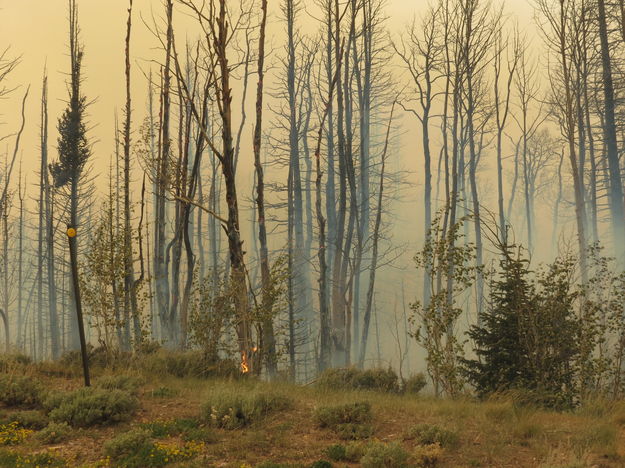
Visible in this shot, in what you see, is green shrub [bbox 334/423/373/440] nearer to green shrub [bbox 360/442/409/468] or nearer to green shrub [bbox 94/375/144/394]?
green shrub [bbox 360/442/409/468]

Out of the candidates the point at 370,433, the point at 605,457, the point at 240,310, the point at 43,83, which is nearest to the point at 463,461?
the point at 370,433

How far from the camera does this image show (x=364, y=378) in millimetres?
11227

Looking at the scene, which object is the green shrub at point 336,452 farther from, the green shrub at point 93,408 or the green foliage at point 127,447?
the green shrub at point 93,408

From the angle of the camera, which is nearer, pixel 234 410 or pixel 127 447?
pixel 127 447

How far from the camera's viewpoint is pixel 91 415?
698cm

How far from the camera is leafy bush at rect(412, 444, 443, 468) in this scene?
559cm

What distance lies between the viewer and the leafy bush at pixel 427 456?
5.59m

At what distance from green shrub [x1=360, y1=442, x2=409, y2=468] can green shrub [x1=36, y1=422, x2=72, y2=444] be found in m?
3.63

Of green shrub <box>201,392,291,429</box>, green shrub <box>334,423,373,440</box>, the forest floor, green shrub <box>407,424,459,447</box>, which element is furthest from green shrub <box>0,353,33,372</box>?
green shrub <box>407,424,459,447</box>

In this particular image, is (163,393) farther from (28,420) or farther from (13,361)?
(13,361)

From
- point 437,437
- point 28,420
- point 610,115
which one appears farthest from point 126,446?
point 610,115

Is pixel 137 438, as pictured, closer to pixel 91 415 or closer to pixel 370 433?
pixel 91 415

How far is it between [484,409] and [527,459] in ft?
4.76

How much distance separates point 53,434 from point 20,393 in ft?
5.55
